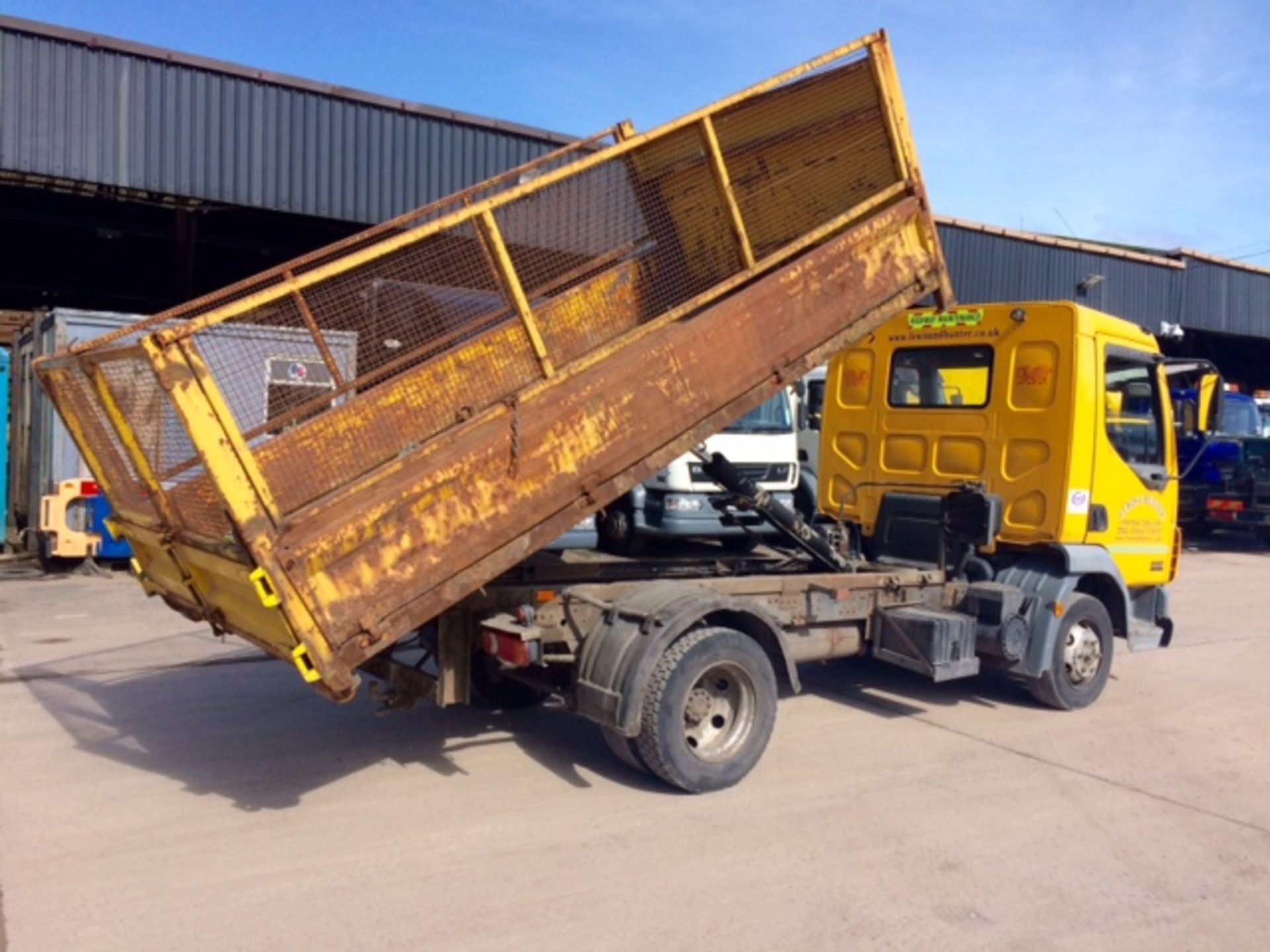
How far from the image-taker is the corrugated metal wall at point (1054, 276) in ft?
71.5

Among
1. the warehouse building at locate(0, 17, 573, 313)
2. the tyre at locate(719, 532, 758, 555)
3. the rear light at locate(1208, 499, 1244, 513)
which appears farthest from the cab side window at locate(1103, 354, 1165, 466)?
the rear light at locate(1208, 499, 1244, 513)

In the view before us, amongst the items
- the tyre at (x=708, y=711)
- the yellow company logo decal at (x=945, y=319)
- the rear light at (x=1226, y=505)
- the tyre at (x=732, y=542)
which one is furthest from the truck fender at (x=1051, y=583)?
the rear light at (x=1226, y=505)

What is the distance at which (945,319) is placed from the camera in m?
7.99

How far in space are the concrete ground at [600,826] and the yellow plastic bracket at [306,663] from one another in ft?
2.76

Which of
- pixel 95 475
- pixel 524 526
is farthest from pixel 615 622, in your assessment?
pixel 95 475

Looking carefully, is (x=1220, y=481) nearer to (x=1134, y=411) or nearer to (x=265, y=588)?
(x=1134, y=411)

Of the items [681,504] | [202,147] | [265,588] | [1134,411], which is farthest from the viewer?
[202,147]

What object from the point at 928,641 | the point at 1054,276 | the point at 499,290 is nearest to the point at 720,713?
the point at 928,641

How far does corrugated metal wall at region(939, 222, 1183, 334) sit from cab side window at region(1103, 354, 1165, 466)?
13.3 metres

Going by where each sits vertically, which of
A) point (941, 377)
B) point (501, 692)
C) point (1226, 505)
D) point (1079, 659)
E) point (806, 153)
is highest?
point (806, 153)

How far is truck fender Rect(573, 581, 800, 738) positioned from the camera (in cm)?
526

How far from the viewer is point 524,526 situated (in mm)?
5012

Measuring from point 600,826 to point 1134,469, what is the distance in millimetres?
4898

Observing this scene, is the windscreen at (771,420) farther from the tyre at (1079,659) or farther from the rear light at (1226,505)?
the rear light at (1226,505)
